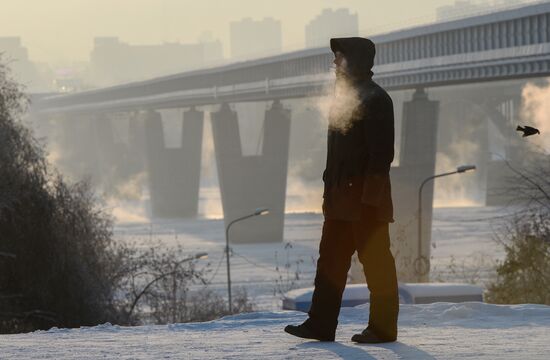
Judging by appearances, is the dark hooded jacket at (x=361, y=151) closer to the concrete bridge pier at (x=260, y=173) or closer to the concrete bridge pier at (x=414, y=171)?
the concrete bridge pier at (x=414, y=171)

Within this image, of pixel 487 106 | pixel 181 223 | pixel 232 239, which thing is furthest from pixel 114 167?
pixel 232 239

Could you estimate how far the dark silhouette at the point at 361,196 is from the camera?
10.0 m

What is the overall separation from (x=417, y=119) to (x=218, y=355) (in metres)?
61.0

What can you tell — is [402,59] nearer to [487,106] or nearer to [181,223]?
[181,223]

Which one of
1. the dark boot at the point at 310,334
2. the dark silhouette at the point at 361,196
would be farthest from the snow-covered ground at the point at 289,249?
the dark silhouette at the point at 361,196

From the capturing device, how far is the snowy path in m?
9.51

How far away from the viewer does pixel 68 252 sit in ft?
93.5

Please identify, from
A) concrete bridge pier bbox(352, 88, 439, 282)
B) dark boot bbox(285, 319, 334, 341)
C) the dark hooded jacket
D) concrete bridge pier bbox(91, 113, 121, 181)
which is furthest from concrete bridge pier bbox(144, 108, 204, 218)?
the dark hooded jacket

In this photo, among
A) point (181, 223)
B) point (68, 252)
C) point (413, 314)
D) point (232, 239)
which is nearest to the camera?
point (413, 314)

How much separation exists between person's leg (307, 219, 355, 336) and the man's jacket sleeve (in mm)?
370

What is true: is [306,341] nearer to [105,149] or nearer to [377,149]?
[377,149]

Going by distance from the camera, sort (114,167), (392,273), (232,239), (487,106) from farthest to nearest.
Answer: (114,167) → (487,106) → (232,239) → (392,273)

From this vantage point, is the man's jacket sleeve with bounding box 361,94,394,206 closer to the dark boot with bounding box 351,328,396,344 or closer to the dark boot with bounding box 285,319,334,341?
the dark boot with bounding box 351,328,396,344

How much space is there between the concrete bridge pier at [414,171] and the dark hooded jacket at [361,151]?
50852 millimetres
